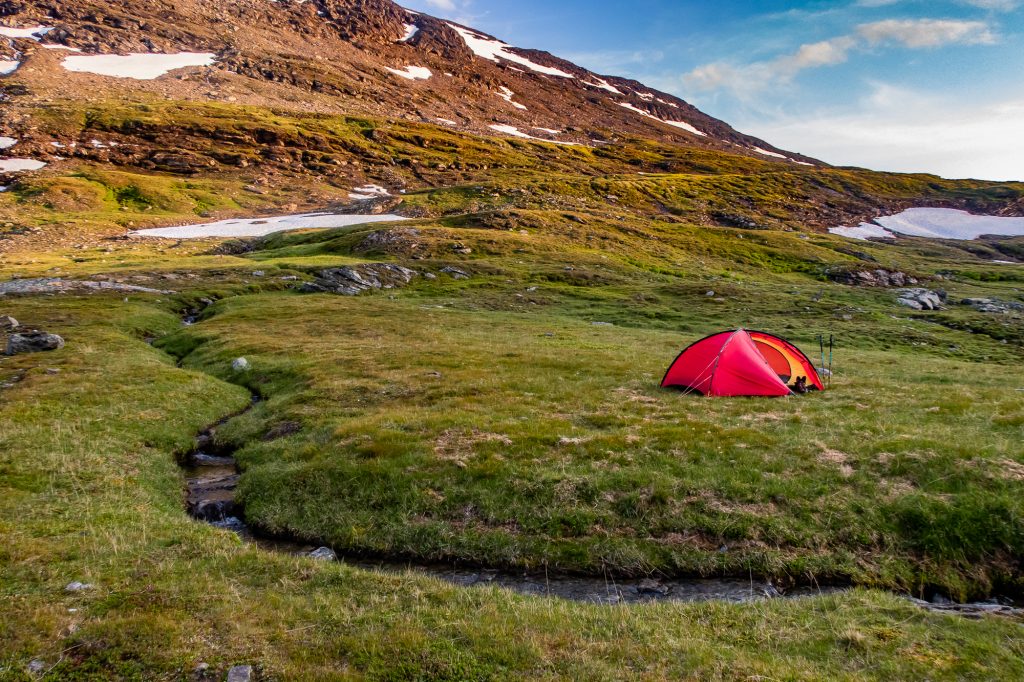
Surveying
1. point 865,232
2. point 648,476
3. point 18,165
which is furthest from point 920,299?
point 18,165

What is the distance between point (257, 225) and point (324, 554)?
423 feet

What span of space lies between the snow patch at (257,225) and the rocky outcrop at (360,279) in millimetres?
47007

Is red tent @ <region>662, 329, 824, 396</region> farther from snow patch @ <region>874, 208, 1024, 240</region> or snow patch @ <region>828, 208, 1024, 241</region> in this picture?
snow patch @ <region>874, 208, 1024, 240</region>

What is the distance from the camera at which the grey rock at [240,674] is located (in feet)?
24.0

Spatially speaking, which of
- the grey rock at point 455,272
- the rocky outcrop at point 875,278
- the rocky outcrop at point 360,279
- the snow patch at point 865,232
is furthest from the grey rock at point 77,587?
the snow patch at point 865,232

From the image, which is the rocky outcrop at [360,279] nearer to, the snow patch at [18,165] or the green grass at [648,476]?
the green grass at [648,476]

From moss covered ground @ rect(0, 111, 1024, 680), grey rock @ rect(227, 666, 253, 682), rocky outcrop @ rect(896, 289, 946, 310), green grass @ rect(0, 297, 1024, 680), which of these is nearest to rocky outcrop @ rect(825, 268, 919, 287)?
rocky outcrop @ rect(896, 289, 946, 310)

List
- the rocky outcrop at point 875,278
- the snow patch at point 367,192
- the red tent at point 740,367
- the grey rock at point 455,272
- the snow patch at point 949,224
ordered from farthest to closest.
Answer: the snow patch at point 367,192, the snow patch at point 949,224, the rocky outcrop at point 875,278, the grey rock at point 455,272, the red tent at point 740,367

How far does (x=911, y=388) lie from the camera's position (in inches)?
1018

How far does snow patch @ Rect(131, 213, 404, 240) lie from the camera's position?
374 ft

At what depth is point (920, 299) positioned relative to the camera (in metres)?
69.4

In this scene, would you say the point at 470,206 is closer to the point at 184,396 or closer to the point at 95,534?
the point at 184,396

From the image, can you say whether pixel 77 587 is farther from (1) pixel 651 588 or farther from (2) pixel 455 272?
(2) pixel 455 272

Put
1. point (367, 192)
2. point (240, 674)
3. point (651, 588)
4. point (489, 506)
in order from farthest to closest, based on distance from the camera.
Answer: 1. point (367, 192)
2. point (489, 506)
3. point (651, 588)
4. point (240, 674)
